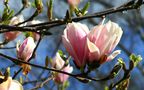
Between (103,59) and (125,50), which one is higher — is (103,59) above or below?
above

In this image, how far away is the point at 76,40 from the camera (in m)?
1.26


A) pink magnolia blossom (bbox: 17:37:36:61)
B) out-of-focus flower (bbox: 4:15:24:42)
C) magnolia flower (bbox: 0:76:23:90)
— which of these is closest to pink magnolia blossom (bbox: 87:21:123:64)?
magnolia flower (bbox: 0:76:23:90)

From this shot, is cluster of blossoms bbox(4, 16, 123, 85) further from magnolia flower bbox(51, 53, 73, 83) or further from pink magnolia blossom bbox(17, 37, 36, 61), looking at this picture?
magnolia flower bbox(51, 53, 73, 83)

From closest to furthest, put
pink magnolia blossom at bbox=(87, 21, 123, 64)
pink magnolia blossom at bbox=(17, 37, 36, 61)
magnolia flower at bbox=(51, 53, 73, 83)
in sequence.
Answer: pink magnolia blossom at bbox=(87, 21, 123, 64)
pink magnolia blossom at bbox=(17, 37, 36, 61)
magnolia flower at bbox=(51, 53, 73, 83)

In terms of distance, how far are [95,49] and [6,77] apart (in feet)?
0.86

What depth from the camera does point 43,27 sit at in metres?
1.31

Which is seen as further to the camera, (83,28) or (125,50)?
(125,50)

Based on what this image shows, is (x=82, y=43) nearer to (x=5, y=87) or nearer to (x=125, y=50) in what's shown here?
(x=5, y=87)

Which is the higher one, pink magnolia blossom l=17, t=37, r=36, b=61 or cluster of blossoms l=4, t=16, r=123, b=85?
cluster of blossoms l=4, t=16, r=123, b=85

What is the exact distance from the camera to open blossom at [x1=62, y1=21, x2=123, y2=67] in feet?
4.08

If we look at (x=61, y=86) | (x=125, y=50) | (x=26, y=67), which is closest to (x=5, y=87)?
(x=26, y=67)

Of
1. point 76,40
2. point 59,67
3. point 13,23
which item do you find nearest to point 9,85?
point 76,40

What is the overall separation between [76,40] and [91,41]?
46 millimetres

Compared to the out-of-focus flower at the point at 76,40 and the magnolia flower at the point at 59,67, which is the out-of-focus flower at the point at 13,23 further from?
the out-of-focus flower at the point at 76,40
